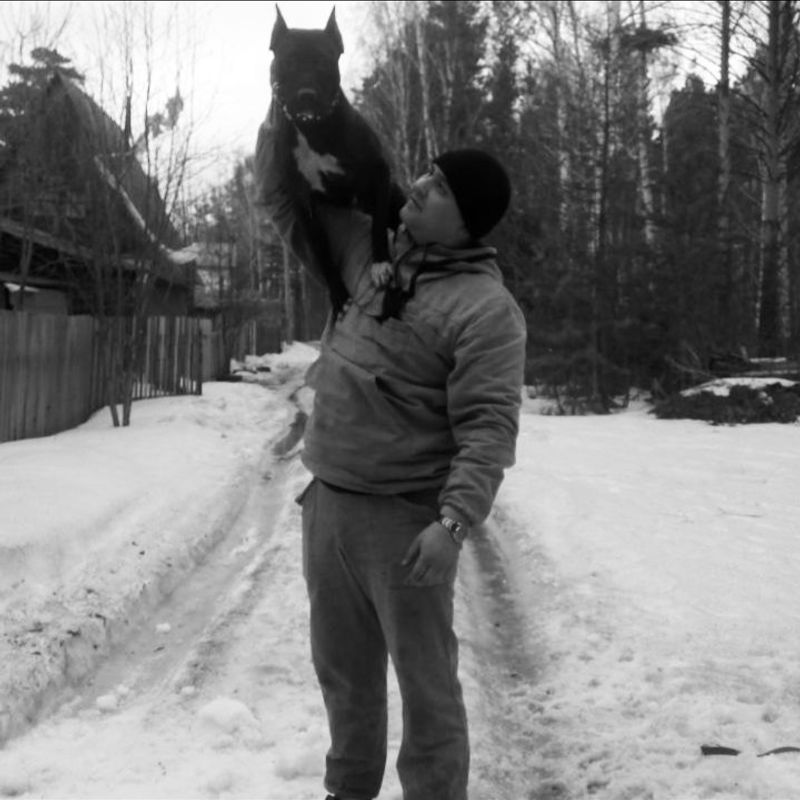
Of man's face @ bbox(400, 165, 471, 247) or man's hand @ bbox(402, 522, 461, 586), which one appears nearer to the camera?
man's hand @ bbox(402, 522, 461, 586)

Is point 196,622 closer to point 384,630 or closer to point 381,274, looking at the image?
point 384,630

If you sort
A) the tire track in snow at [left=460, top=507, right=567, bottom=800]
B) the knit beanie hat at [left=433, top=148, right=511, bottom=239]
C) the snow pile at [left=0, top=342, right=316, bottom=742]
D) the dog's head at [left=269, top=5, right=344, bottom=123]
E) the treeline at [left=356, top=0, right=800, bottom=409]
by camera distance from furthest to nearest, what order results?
the treeline at [left=356, top=0, right=800, bottom=409] < the snow pile at [left=0, top=342, right=316, bottom=742] < the tire track in snow at [left=460, top=507, right=567, bottom=800] < the dog's head at [left=269, top=5, right=344, bottom=123] < the knit beanie hat at [left=433, top=148, right=511, bottom=239]

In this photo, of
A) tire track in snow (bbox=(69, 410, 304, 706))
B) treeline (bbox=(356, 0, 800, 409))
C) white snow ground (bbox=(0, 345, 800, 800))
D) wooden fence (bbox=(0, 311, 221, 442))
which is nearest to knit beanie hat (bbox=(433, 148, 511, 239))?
white snow ground (bbox=(0, 345, 800, 800))

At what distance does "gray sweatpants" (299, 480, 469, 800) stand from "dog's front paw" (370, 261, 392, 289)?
57cm

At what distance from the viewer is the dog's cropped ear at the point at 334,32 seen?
272 centimetres

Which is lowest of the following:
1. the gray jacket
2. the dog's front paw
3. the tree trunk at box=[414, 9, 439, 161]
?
the gray jacket

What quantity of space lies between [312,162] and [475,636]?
312cm

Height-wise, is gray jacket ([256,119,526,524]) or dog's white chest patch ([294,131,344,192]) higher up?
dog's white chest patch ([294,131,344,192])

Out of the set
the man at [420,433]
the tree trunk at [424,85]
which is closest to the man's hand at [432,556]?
the man at [420,433]

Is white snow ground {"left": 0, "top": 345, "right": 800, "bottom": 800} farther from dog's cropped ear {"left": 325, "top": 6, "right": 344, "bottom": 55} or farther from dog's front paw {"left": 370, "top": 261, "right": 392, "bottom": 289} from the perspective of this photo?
dog's cropped ear {"left": 325, "top": 6, "right": 344, "bottom": 55}

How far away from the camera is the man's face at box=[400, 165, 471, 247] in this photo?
8.34 feet

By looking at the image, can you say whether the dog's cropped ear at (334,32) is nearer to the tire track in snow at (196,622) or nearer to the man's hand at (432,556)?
the man's hand at (432,556)

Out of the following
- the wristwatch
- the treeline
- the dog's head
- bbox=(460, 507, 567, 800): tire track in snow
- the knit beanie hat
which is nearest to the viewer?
the wristwatch

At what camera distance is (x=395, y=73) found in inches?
1110
